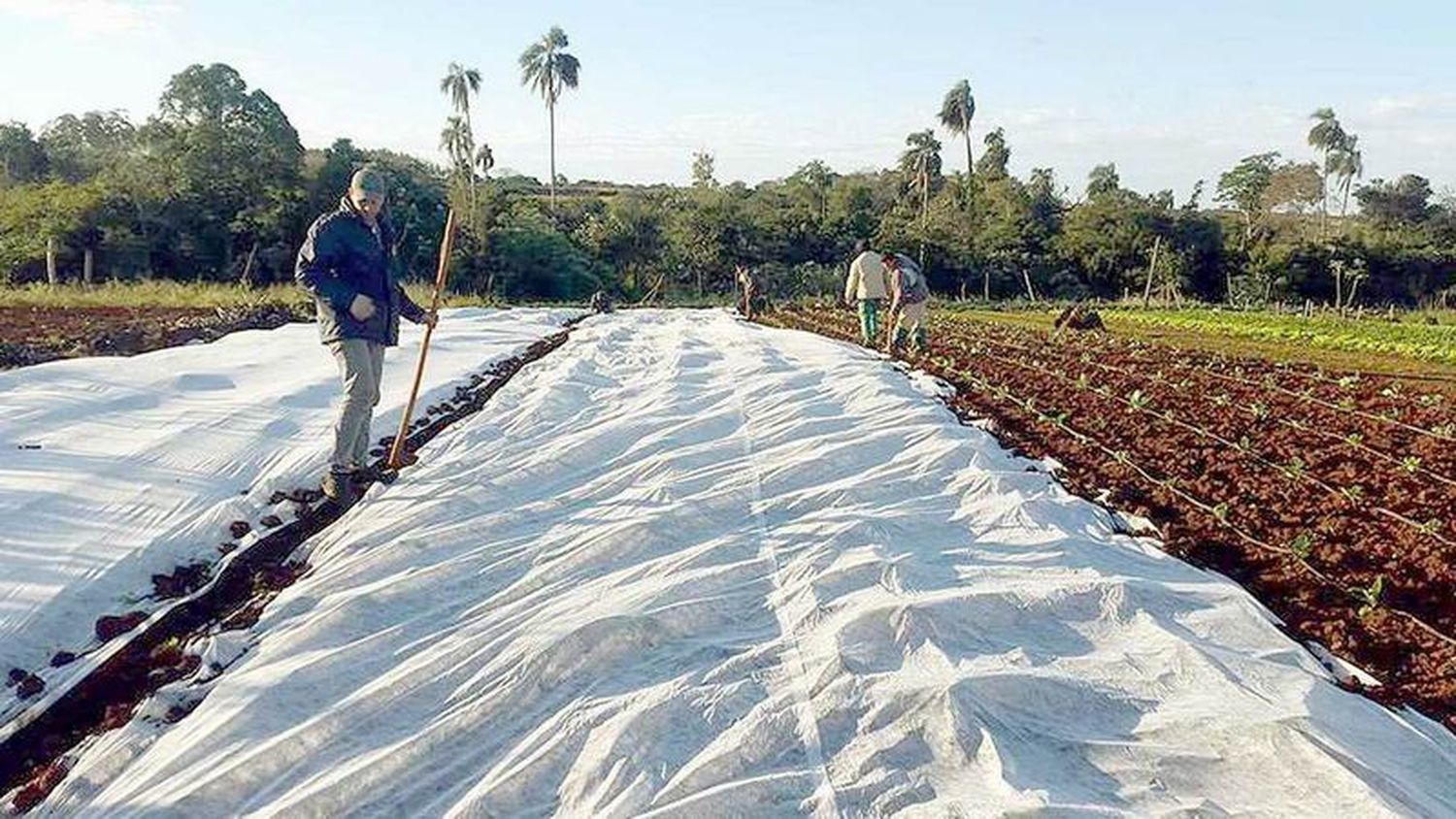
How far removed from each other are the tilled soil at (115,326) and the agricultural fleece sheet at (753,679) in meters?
7.46

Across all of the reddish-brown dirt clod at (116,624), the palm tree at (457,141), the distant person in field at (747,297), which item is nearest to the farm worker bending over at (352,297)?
the reddish-brown dirt clod at (116,624)

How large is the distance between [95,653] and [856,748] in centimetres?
229

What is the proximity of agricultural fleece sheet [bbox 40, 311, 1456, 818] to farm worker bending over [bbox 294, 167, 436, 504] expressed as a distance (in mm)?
332

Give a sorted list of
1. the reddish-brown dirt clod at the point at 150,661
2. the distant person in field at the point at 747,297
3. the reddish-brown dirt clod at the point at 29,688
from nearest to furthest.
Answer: the reddish-brown dirt clod at the point at 150,661
the reddish-brown dirt clod at the point at 29,688
the distant person in field at the point at 747,297

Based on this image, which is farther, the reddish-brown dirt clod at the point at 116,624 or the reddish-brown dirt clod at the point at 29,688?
the reddish-brown dirt clod at the point at 116,624

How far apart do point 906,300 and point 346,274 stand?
7.35 metres

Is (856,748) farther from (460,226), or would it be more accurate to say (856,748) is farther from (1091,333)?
(460,226)

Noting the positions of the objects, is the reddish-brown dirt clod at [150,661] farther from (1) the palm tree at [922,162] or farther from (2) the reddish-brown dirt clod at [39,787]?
(1) the palm tree at [922,162]

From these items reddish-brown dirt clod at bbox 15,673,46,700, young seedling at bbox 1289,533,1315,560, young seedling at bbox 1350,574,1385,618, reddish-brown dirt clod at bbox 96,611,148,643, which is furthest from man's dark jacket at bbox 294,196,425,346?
young seedling at bbox 1350,574,1385,618

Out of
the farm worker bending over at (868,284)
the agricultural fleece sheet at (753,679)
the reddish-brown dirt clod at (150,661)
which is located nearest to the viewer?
the agricultural fleece sheet at (753,679)

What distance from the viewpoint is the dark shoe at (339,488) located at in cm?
464

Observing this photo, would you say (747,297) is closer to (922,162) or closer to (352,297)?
(352,297)

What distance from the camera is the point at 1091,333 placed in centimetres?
1736

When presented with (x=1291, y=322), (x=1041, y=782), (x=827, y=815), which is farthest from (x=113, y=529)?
(x=1291, y=322)
